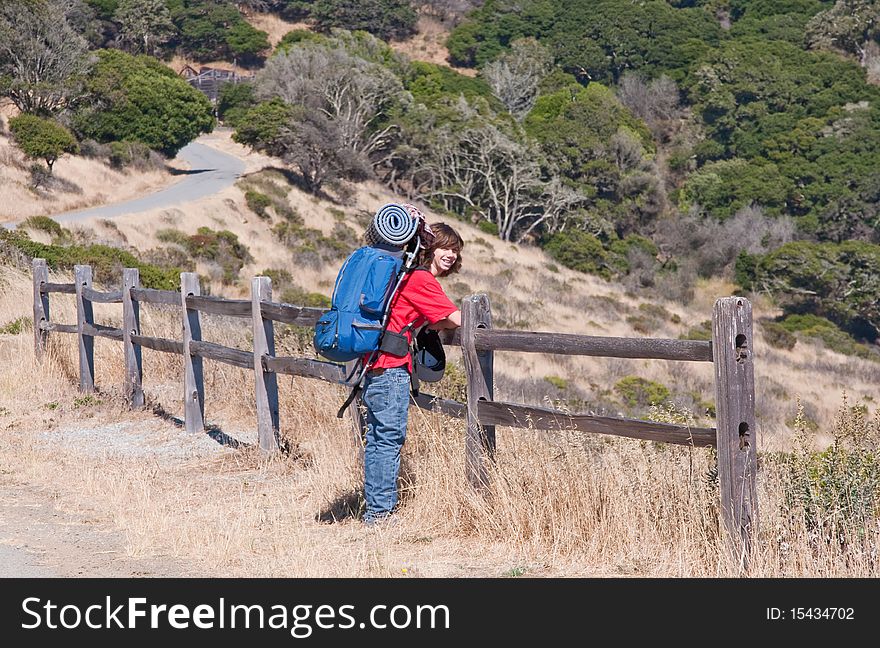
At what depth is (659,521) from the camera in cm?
557

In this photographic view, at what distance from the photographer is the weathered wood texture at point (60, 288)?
12.0 meters

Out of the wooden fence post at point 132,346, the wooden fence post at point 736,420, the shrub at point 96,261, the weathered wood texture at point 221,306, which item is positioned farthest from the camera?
the shrub at point 96,261

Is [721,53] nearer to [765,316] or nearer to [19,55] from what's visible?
[765,316]

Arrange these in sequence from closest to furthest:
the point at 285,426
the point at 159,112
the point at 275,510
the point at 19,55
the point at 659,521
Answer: the point at 659,521, the point at 275,510, the point at 285,426, the point at 19,55, the point at 159,112

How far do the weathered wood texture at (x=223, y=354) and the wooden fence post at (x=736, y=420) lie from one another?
4.51 metres

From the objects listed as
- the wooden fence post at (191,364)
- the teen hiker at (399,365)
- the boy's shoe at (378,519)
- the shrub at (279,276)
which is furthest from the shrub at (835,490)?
the shrub at (279,276)

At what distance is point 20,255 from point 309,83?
146 feet

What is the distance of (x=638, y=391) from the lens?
96.0 feet

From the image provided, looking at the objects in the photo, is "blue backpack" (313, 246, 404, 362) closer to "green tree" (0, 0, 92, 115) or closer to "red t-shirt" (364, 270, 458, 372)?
"red t-shirt" (364, 270, 458, 372)

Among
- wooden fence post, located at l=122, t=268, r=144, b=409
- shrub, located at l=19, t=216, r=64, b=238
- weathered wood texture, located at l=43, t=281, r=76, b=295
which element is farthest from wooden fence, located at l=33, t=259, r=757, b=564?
shrub, located at l=19, t=216, r=64, b=238

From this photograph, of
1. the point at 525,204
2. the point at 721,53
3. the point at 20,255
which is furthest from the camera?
the point at 721,53

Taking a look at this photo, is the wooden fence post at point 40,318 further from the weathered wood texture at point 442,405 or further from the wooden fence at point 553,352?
the weathered wood texture at point 442,405

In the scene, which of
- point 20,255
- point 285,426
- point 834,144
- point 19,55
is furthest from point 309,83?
point 285,426

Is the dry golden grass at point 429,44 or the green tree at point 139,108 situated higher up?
the dry golden grass at point 429,44
